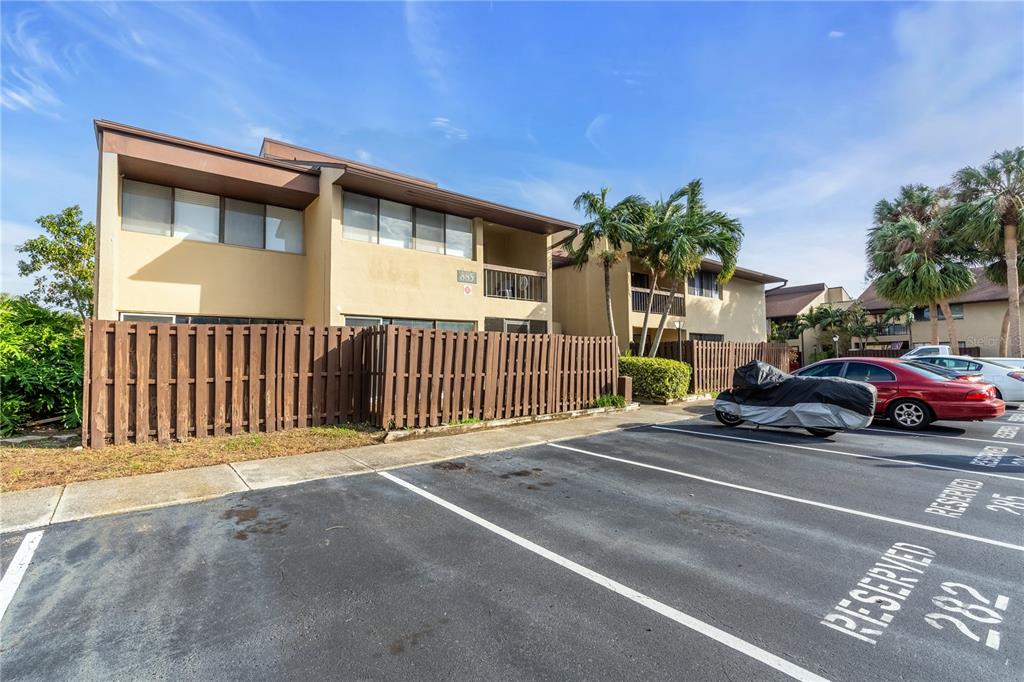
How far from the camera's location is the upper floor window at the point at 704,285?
77.5 feet

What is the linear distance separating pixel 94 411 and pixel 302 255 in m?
7.71

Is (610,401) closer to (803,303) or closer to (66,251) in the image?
(66,251)

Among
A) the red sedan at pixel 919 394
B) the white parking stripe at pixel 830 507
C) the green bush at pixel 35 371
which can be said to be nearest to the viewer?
the white parking stripe at pixel 830 507

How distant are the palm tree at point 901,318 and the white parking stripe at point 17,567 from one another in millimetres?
40707

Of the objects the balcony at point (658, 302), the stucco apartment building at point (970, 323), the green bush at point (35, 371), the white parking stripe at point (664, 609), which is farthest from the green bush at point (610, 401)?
the stucco apartment building at point (970, 323)

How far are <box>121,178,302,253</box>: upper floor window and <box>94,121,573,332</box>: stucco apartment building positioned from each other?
0.09ft

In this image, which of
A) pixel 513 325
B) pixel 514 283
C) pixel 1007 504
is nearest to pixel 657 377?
pixel 513 325

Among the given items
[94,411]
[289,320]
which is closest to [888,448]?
[94,411]

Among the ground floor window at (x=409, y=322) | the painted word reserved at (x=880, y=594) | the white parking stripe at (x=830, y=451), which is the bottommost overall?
the white parking stripe at (x=830, y=451)

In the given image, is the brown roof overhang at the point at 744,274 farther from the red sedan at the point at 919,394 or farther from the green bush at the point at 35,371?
the green bush at the point at 35,371

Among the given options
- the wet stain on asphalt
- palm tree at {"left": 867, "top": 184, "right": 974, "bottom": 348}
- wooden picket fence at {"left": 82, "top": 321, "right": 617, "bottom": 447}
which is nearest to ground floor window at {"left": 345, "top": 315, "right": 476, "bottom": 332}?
wooden picket fence at {"left": 82, "top": 321, "right": 617, "bottom": 447}

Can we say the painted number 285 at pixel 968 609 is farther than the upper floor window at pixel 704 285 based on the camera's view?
No

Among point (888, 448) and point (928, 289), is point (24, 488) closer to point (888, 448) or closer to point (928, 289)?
point (888, 448)

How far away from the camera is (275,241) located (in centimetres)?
1388
